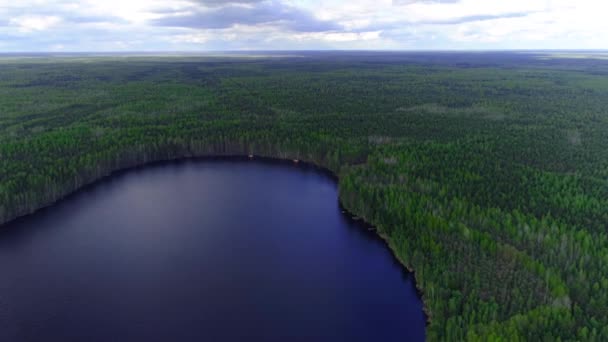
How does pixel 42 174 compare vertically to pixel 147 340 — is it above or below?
above

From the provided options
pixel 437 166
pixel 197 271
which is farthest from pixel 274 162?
pixel 197 271

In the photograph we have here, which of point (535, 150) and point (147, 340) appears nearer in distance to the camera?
point (147, 340)

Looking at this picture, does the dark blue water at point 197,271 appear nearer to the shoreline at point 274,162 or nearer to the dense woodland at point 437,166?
the shoreline at point 274,162

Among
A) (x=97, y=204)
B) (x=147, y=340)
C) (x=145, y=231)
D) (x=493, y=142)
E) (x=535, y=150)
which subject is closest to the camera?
(x=147, y=340)

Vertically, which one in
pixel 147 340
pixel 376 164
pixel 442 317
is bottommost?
pixel 147 340

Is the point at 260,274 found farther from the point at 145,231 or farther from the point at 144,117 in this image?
the point at 144,117

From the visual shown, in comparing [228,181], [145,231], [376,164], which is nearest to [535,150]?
[376,164]

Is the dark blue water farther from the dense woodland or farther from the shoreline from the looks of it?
the dense woodland
